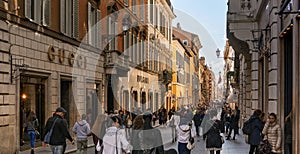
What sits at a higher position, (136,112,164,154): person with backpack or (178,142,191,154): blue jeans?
(136,112,164,154): person with backpack

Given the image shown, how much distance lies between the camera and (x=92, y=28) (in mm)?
28156

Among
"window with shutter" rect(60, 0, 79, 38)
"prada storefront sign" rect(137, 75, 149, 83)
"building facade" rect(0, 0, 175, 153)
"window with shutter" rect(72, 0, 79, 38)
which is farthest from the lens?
"prada storefront sign" rect(137, 75, 149, 83)

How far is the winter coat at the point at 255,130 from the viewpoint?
15.1m

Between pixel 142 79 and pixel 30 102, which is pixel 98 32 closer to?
pixel 30 102

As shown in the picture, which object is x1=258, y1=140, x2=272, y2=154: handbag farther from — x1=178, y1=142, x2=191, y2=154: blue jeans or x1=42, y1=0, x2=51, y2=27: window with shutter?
x1=42, y1=0, x2=51, y2=27: window with shutter

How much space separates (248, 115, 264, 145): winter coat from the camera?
15078 millimetres

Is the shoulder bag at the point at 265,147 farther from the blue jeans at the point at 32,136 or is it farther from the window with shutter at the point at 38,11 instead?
the window with shutter at the point at 38,11

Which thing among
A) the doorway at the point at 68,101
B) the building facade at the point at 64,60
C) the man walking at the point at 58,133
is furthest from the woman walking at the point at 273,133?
the doorway at the point at 68,101

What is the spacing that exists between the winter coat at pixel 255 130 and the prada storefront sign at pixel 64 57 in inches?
361

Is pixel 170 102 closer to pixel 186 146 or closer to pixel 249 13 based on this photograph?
pixel 249 13

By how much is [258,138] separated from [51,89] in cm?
952

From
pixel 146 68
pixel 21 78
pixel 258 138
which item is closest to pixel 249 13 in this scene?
pixel 258 138

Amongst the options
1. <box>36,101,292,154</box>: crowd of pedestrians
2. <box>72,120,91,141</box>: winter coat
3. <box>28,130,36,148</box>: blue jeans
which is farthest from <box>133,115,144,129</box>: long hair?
<box>28,130,36,148</box>: blue jeans

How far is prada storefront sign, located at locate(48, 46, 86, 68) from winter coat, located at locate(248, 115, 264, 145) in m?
9.18
